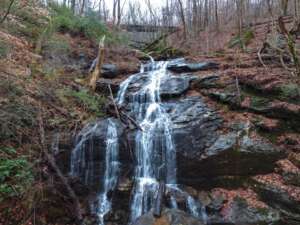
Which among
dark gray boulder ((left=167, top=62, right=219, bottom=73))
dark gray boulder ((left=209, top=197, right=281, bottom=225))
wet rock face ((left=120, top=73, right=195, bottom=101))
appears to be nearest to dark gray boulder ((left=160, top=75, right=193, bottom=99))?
wet rock face ((left=120, top=73, right=195, bottom=101))

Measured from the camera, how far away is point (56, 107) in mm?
10602

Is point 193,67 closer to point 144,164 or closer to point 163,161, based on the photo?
point 163,161

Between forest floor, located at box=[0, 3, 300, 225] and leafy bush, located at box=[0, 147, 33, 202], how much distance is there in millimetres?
23

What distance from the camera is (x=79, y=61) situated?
1532 cm

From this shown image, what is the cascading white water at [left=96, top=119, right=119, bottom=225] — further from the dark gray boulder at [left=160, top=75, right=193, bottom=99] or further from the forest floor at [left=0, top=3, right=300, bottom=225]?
the dark gray boulder at [left=160, top=75, right=193, bottom=99]

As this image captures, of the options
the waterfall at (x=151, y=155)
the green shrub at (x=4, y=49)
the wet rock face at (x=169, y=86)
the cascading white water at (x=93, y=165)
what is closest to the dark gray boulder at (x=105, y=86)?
the wet rock face at (x=169, y=86)

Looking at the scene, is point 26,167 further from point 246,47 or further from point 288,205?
point 246,47

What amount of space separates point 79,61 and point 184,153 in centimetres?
828

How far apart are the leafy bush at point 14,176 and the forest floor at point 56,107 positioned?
23mm

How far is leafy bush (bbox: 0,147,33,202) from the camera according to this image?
7.44 m

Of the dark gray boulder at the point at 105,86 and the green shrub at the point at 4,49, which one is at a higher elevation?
the green shrub at the point at 4,49

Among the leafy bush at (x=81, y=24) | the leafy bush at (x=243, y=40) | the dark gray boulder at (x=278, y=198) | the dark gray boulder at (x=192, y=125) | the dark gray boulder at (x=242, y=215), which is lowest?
the dark gray boulder at (x=242, y=215)

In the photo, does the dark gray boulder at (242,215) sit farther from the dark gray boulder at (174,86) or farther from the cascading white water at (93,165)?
the dark gray boulder at (174,86)

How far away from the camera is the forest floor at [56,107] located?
7777mm
